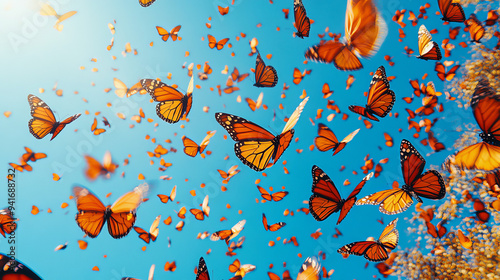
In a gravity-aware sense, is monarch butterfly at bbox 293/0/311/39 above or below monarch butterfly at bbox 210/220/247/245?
above

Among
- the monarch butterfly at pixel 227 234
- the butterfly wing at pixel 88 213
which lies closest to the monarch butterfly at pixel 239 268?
the monarch butterfly at pixel 227 234

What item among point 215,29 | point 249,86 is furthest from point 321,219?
point 215,29

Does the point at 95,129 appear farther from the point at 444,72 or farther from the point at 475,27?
the point at 475,27

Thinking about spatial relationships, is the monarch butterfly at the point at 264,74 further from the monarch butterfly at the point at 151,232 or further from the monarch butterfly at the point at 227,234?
the monarch butterfly at the point at 151,232

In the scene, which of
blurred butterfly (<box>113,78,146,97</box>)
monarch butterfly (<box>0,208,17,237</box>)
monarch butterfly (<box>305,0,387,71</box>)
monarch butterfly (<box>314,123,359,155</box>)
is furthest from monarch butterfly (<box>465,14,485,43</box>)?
monarch butterfly (<box>0,208,17,237</box>)

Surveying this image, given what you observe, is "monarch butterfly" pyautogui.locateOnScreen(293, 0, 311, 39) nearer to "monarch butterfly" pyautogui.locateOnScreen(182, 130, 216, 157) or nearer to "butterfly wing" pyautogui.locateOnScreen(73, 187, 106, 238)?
"monarch butterfly" pyautogui.locateOnScreen(182, 130, 216, 157)

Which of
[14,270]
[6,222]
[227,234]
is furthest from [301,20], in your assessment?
[14,270]

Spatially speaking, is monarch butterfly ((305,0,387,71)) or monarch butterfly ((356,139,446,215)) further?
monarch butterfly ((305,0,387,71))
